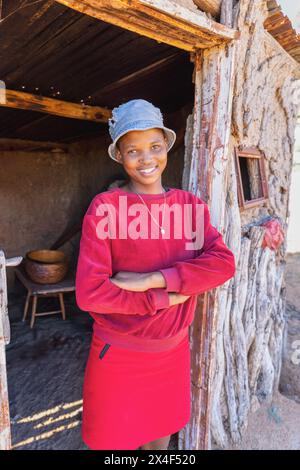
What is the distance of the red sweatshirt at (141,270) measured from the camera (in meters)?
1.31

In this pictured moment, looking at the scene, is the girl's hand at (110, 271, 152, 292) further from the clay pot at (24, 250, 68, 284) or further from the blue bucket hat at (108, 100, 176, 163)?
the clay pot at (24, 250, 68, 284)

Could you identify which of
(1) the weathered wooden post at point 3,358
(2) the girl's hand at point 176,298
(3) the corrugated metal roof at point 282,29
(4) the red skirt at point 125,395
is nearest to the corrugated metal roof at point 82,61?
(3) the corrugated metal roof at point 282,29

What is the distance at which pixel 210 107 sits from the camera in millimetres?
1865

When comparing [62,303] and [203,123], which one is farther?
[62,303]

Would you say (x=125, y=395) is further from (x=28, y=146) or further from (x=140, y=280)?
(x=28, y=146)

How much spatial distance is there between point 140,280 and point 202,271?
269 millimetres

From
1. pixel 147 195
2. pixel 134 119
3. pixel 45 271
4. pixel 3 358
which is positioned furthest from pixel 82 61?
pixel 45 271

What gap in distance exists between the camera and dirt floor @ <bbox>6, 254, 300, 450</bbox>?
8.11 ft

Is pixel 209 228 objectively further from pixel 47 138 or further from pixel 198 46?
pixel 47 138

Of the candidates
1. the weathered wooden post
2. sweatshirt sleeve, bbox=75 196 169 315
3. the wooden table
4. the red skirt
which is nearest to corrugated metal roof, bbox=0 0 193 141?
sweatshirt sleeve, bbox=75 196 169 315

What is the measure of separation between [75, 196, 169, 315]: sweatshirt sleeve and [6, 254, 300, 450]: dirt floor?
1.50 m

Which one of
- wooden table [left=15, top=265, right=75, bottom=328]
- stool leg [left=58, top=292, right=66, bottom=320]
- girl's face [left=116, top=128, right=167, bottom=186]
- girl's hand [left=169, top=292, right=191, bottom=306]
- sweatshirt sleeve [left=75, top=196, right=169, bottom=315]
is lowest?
stool leg [left=58, top=292, right=66, bottom=320]

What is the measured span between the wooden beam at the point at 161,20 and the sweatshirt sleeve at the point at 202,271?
39.7 inches

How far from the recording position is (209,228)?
1607 millimetres
